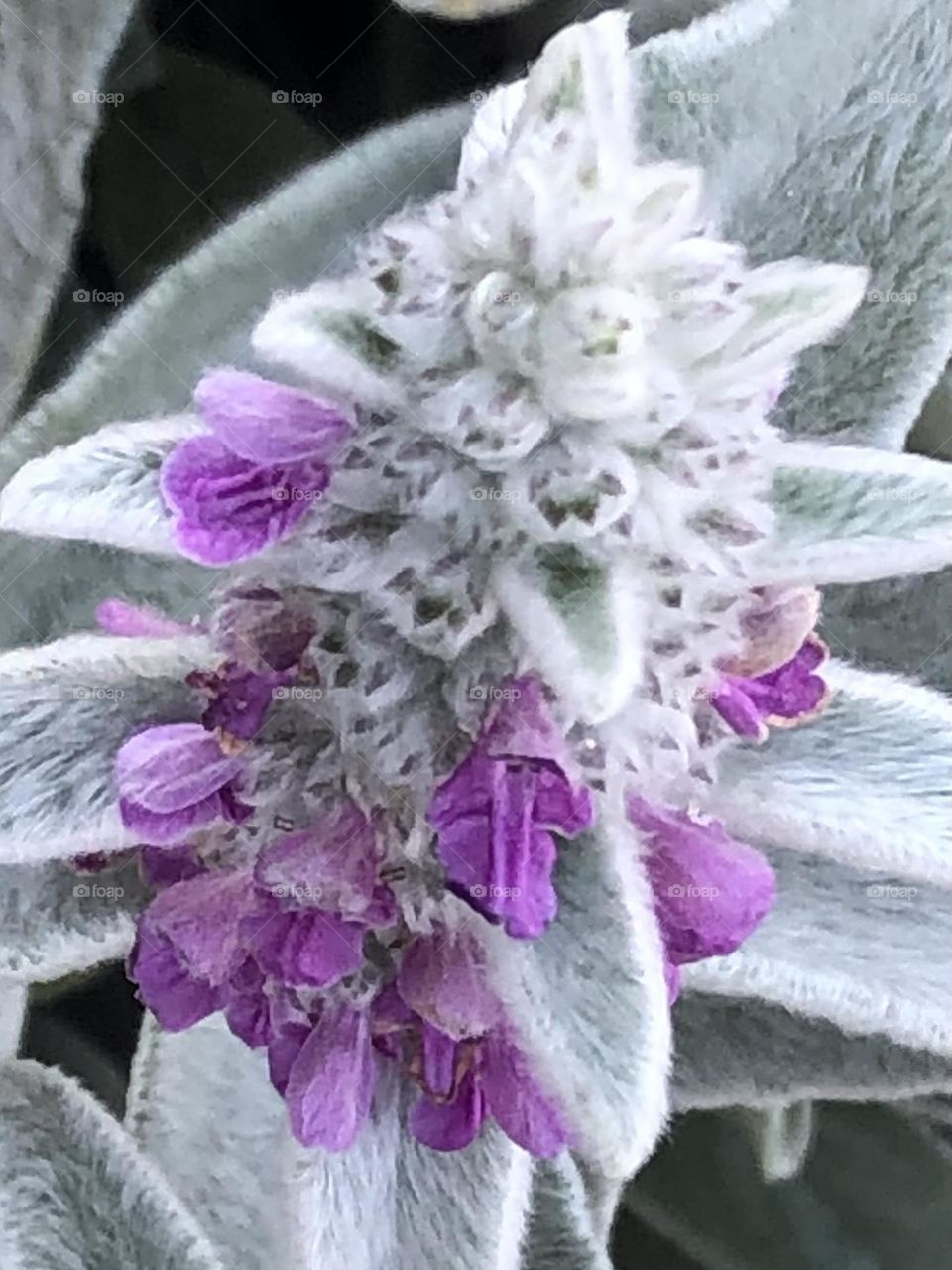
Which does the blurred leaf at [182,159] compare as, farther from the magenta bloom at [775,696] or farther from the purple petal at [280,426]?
the magenta bloom at [775,696]

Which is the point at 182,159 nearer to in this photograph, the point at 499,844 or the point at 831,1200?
the point at 499,844

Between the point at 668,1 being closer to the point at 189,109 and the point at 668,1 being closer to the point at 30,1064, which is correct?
the point at 189,109

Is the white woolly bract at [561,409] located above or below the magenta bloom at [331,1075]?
above

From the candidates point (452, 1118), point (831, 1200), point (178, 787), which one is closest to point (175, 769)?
point (178, 787)

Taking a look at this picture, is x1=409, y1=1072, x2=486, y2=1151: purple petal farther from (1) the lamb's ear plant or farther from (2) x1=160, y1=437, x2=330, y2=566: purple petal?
(2) x1=160, y1=437, x2=330, y2=566: purple petal

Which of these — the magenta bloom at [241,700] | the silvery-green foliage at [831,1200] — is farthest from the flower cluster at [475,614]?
the silvery-green foliage at [831,1200]

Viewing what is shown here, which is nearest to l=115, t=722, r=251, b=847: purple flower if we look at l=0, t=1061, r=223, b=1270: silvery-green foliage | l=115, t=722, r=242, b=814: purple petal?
l=115, t=722, r=242, b=814: purple petal
